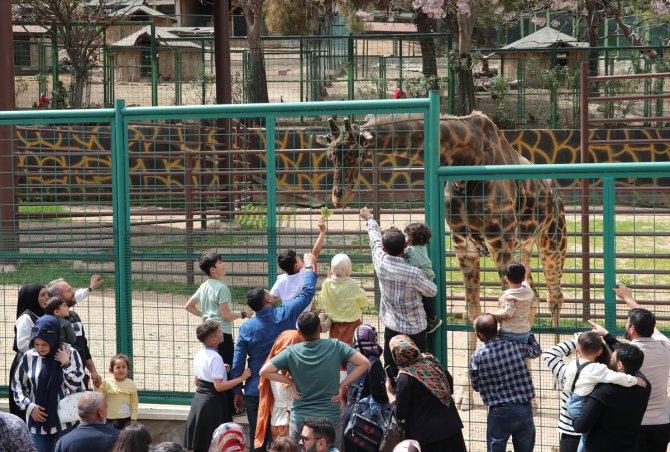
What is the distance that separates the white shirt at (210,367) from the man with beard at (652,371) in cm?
265

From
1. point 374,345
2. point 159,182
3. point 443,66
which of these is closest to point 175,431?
point 374,345

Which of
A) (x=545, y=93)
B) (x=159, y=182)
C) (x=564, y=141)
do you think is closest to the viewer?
(x=159, y=182)

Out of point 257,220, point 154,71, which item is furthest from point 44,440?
point 154,71

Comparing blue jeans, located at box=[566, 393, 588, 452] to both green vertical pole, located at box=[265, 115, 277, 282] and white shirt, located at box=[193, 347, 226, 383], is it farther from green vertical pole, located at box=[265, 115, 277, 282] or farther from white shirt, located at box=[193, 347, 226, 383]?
green vertical pole, located at box=[265, 115, 277, 282]

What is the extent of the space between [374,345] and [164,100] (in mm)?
21336

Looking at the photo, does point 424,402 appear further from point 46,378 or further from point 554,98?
point 554,98

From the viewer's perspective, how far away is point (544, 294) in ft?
44.0

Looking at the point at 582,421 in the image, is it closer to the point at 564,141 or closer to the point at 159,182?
the point at 159,182

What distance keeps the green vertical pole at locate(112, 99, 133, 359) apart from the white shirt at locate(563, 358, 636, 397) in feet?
12.5

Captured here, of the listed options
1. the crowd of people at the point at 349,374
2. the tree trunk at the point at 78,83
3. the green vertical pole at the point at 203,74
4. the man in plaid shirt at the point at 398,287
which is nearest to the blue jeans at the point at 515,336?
the crowd of people at the point at 349,374

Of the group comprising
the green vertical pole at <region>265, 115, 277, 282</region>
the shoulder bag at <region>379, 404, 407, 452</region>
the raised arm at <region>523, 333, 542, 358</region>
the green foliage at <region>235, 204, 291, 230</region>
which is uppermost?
the green vertical pole at <region>265, 115, 277, 282</region>

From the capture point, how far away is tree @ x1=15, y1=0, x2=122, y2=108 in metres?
28.5

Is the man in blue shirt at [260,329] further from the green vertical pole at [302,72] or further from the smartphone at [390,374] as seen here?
the green vertical pole at [302,72]

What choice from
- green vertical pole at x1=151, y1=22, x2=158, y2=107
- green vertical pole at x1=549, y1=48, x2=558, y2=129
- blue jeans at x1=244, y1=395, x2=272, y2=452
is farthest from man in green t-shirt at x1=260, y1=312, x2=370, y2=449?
green vertical pole at x1=549, y1=48, x2=558, y2=129
